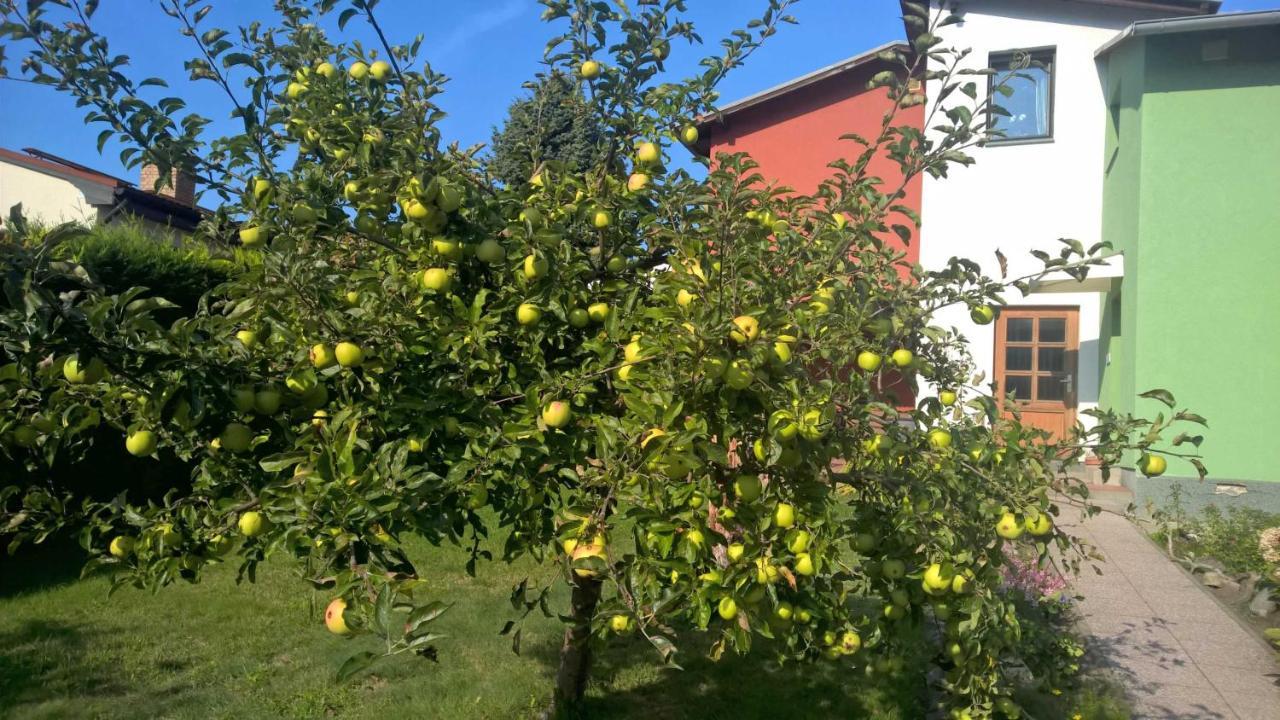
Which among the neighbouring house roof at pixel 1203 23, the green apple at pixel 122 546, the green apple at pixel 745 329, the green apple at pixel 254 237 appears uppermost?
the neighbouring house roof at pixel 1203 23

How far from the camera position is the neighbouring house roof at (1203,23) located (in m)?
7.22

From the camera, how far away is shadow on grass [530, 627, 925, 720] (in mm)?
3539

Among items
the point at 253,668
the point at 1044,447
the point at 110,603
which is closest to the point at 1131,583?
the point at 1044,447

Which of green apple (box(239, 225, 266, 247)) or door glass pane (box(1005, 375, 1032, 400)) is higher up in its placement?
green apple (box(239, 225, 266, 247))

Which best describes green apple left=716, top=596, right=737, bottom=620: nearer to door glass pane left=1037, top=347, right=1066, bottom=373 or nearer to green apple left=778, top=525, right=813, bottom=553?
green apple left=778, top=525, right=813, bottom=553

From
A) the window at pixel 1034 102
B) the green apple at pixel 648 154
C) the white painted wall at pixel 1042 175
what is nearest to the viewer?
the green apple at pixel 648 154

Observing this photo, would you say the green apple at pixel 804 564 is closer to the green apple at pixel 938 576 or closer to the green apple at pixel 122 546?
the green apple at pixel 938 576

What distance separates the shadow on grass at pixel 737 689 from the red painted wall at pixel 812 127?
8.04m

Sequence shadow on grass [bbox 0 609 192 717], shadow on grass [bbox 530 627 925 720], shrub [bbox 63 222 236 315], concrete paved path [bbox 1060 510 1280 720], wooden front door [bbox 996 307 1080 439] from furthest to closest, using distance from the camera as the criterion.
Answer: wooden front door [bbox 996 307 1080 439]
shrub [bbox 63 222 236 315]
concrete paved path [bbox 1060 510 1280 720]
shadow on grass [bbox 0 609 192 717]
shadow on grass [bbox 530 627 925 720]

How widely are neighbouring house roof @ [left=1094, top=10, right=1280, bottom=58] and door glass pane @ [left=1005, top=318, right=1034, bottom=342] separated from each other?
3291 mm

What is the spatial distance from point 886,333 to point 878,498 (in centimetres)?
46

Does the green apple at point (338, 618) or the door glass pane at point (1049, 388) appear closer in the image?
the green apple at point (338, 618)

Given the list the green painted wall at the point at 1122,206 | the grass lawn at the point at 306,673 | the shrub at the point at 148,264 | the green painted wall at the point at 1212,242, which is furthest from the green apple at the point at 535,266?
the green painted wall at the point at 1212,242

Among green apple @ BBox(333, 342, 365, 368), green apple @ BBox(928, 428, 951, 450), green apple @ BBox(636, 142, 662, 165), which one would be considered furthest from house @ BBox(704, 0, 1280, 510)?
green apple @ BBox(333, 342, 365, 368)
